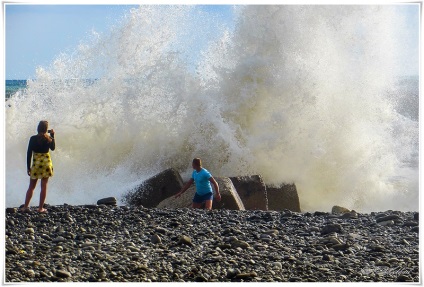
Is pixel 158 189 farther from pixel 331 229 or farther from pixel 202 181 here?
pixel 331 229

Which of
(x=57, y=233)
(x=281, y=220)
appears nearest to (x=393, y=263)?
(x=281, y=220)

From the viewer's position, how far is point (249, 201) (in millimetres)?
8391

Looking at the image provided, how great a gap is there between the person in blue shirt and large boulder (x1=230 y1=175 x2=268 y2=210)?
928mm

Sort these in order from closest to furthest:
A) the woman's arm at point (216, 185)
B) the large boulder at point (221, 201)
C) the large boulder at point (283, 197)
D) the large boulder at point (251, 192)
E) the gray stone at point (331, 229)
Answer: the gray stone at point (331, 229)
the woman's arm at point (216, 185)
the large boulder at point (221, 201)
the large boulder at point (251, 192)
the large boulder at point (283, 197)

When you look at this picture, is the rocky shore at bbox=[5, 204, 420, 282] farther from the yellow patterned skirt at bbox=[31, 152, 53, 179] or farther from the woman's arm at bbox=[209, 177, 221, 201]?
the yellow patterned skirt at bbox=[31, 152, 53, 179]

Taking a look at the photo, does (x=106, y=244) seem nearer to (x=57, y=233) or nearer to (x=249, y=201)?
(x=57, y=233)

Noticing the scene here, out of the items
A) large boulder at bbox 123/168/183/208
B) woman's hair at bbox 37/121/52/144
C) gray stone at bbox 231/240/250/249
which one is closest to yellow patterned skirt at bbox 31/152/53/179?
woman's hair at bbox 37/121/52/144

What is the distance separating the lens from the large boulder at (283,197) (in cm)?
A: 901

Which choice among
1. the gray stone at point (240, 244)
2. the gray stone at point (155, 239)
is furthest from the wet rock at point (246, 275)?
the gray stone at point (155, 239)

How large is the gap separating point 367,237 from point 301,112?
4.07 m

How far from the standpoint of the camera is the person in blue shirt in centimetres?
737

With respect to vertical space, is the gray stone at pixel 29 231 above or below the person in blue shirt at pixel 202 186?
below

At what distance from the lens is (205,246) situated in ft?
18.6

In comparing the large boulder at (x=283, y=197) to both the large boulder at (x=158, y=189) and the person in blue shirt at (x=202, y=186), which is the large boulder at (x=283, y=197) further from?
the person in blue shirt at (x=202, y=186)
